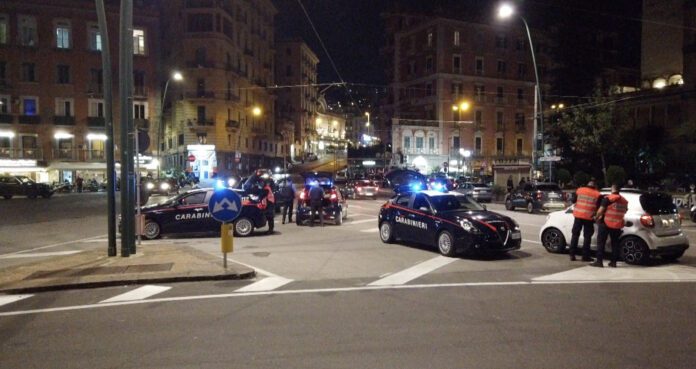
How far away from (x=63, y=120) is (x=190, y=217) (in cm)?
4148

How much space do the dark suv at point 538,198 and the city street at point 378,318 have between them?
13885mm

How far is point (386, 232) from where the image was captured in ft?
47.2

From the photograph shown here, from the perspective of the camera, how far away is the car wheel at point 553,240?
12.3 metres

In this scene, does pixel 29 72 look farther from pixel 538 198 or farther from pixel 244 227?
pixel 538 198

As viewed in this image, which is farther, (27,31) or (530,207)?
(27,31)

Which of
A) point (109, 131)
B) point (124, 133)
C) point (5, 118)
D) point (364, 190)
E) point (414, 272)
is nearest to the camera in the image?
point (414, 272)

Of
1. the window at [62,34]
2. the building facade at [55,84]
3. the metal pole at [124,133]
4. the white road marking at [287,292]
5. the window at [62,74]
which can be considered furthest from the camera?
the window at [62,74]

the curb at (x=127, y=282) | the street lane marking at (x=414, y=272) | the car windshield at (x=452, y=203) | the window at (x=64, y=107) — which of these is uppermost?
the window at (x=64, y=107)

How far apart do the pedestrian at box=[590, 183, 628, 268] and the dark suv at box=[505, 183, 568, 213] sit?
1537 centimetres

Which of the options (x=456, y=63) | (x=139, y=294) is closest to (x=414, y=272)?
(x=139, y=294)

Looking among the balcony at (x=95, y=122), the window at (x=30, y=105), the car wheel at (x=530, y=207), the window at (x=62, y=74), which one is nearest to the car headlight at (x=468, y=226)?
the car wheel at (x=530, y=207)

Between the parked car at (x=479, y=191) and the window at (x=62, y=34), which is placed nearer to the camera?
the parked car at (x=479, y=191)

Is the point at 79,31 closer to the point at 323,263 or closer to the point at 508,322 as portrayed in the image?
the point at 323,263

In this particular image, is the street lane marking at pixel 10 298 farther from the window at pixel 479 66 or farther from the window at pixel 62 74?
the window at pixel 479 66
